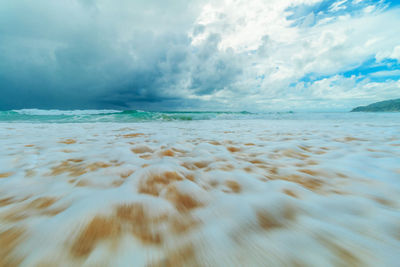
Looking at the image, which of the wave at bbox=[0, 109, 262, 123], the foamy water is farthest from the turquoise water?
the foamy water

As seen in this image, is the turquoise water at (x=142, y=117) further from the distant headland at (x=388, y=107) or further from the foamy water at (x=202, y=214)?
the distant headland at (x=388, y=107)

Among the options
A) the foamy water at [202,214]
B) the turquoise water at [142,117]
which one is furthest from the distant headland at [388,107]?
the foamy water at [202,214]

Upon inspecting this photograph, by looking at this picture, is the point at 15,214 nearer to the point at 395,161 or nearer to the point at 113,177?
the point at 113,177

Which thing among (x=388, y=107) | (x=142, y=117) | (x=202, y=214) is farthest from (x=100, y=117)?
(x=388, y=107)

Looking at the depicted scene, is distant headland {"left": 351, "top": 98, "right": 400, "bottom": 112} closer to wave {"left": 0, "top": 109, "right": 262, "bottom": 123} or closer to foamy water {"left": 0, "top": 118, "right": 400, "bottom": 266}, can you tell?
wave {"left": 0, "top": 109, "right": 262, "bottom": 123}

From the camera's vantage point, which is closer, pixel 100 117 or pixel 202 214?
pixel 202 214

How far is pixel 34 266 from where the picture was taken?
2.41 ft

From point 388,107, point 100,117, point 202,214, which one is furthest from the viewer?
point 388,107

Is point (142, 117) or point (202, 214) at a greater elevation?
point (202, 214)

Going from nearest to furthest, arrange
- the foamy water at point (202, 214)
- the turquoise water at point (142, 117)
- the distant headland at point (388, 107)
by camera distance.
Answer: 1. the foamy water at point (202, 214)
2. the turquoise water at point (142, 117)
3. the distant headland at point (388, 107)

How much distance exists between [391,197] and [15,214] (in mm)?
2679

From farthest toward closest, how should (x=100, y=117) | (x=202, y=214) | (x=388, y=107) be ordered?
(x=388, y=107)
(x=100, y=117)
(x=202, y=214)

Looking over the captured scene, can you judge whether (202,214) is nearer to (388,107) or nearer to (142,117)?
(142,117)

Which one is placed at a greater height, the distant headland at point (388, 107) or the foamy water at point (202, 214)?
the foamy water at point (202, 214)
